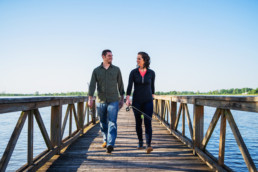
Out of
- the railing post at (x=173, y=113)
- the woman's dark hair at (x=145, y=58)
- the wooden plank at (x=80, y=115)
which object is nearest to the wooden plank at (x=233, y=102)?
the woman's dark hair at (x=145, y=58)

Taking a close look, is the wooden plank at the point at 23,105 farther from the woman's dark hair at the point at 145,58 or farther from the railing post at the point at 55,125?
the woman's dark hair at the point at 145,58

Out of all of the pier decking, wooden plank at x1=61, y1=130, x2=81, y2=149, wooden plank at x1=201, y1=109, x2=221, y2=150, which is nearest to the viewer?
wooden plank at x1=201, y1=109, x2=221, y2=150

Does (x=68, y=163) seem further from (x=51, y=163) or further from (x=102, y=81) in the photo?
(x=102, y=81)

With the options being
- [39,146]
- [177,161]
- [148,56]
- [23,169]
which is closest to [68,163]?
[23,169]

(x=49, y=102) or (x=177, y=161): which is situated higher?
(x=49, y=102)

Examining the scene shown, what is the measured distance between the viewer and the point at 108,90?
4.12 metres

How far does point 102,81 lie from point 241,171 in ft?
14.2

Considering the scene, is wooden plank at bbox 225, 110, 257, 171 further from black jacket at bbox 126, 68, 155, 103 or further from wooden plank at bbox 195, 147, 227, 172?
black jacket at bbox 126, 68, 155, 103

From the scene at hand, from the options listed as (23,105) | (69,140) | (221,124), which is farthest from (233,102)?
(69,140)

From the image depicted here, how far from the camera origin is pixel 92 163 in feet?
12.1

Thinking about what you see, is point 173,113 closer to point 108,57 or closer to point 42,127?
point 108,57

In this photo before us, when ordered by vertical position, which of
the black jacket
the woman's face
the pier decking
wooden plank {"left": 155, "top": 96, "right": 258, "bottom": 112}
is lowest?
the pier decking

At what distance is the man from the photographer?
13.5 feet

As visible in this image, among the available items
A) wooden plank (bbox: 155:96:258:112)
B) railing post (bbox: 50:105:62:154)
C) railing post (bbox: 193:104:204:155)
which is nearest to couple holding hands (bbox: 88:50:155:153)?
railing post (bbox: 50:105:62:154)
